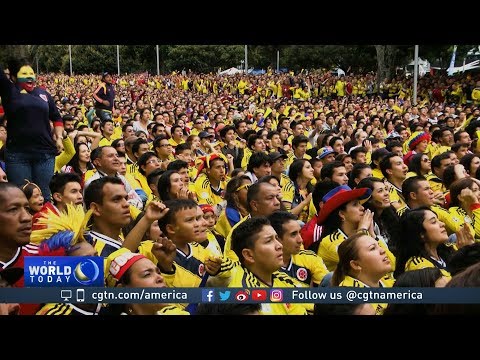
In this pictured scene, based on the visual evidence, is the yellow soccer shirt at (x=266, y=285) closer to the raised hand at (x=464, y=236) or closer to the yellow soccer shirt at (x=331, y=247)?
the yellow soccer shirt at (x=331, y=247)

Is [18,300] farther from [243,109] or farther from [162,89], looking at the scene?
[243,109]

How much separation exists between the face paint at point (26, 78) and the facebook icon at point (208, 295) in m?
1.38

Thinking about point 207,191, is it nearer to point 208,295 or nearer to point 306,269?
point 306,269

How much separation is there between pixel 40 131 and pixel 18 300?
41.6 inches

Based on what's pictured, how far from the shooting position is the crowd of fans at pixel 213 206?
8.37ft

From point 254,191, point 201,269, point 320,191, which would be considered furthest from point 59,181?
point 320,191

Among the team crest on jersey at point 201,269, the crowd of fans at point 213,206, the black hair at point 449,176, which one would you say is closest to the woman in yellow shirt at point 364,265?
the crowd of fans at point 213,206

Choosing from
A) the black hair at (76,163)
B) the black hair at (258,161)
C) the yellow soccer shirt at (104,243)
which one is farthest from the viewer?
the black hair at (258,161)

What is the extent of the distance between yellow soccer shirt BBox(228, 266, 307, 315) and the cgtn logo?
0.55 m

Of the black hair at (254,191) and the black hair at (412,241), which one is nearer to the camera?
the black hair at (412,241)

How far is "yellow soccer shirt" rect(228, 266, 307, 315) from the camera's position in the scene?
256 centimetres

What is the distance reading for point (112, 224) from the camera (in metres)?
2.87

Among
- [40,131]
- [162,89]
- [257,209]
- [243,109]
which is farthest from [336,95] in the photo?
[40,131]

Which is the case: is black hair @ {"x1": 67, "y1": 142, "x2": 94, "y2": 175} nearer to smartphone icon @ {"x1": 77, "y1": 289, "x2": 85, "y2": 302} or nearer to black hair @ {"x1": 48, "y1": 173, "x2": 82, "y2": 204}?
black hair @ {"x1": 48, "y1": 173, "x2": 82, "y2": 204}
